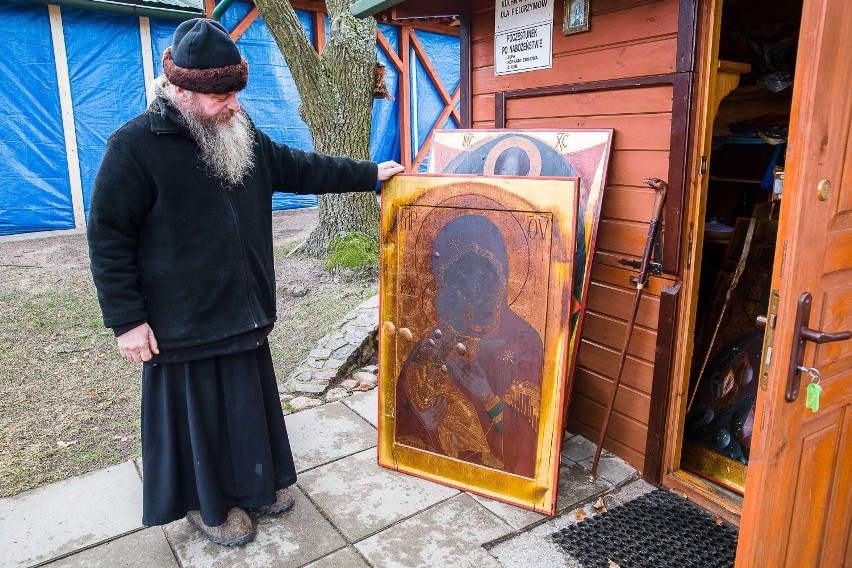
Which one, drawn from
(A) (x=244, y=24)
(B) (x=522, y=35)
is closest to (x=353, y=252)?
(B) (x=522, y=35)

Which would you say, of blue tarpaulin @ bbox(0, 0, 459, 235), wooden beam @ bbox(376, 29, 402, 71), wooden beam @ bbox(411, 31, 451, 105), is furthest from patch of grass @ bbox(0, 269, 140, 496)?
wooden beam @ bbox(411, 31, 451, 105)

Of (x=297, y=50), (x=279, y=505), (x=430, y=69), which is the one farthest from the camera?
(x=430, y=69)

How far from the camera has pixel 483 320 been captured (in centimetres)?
299

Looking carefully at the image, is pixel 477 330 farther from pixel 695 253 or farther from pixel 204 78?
pixel 204 78

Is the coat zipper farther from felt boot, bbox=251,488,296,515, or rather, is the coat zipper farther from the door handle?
the door handle

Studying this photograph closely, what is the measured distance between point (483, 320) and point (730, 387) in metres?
1.55

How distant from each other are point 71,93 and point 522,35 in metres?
8.14

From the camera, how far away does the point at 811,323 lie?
1787 mm

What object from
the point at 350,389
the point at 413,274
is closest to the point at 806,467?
the point at 413,274

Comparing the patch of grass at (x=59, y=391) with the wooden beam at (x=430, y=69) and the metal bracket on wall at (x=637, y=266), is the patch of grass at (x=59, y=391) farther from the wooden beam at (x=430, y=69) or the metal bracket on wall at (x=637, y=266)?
the wooden beam at (x=430, y=69)

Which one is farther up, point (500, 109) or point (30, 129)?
point (30, 129)

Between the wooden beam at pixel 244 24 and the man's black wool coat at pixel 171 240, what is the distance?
828 centimetres

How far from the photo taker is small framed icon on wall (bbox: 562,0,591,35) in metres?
3.13

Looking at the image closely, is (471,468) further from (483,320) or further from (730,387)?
(730,387)
